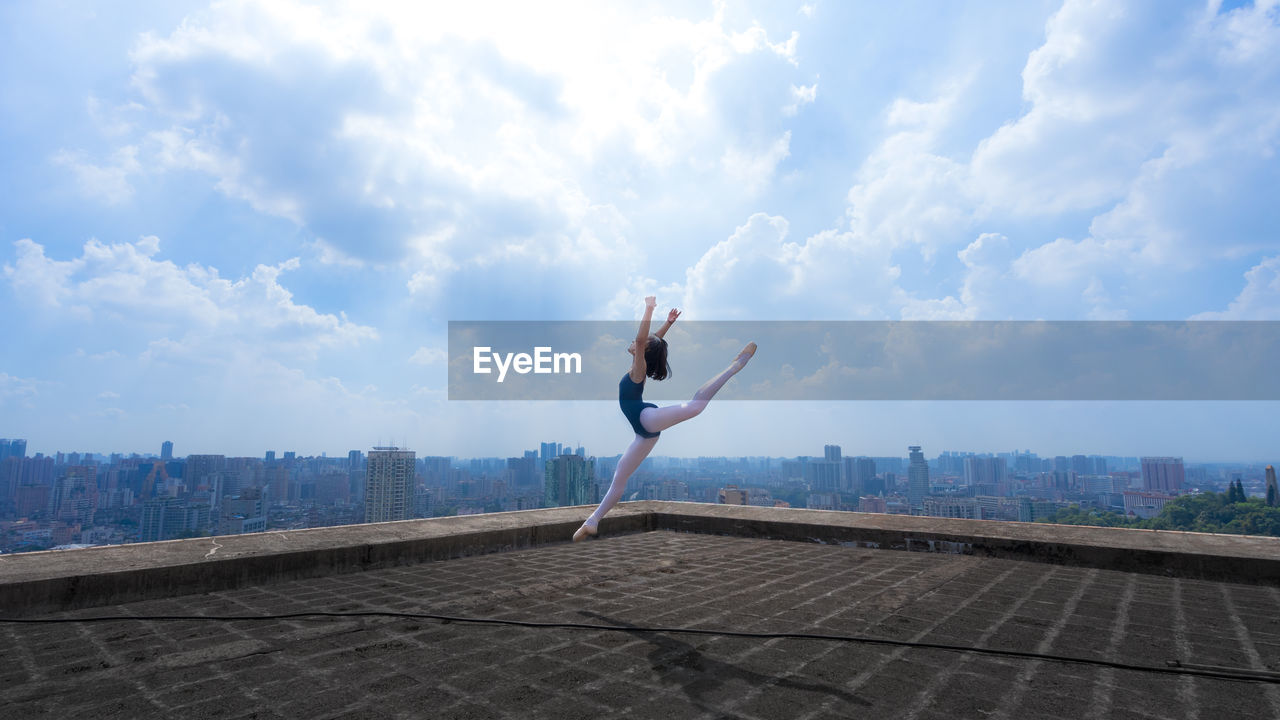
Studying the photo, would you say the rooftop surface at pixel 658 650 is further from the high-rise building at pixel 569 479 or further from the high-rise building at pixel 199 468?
the high-rise building at pixel 199 468

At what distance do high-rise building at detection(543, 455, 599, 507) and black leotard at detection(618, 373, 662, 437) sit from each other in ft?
22.8

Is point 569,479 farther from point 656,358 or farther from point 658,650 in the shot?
point 658,650

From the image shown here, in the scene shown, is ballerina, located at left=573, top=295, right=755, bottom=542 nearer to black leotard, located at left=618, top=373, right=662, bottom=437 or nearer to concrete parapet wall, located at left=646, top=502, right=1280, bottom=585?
black leotard, located at left=618, top=373, right=662, bottom=437

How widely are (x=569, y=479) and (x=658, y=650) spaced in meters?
11.3

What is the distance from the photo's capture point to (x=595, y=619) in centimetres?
488

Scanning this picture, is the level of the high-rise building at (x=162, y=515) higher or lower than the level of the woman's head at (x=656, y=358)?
lower

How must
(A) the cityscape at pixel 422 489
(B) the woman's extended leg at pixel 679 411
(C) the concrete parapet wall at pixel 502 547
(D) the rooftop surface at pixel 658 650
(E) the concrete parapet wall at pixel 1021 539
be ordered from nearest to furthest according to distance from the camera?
(D) the rooftop surface at pixel 658 650 < (C) the concrete parapet wall at pixel 502 547 < (B) the woman's extended leg at pixel 679 411 < (E) the concrete parapet wall at pixel 1021 539 < (A) the cityscape at pixel 422 489

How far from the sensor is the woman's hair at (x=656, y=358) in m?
6.42

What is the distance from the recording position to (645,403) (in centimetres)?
641

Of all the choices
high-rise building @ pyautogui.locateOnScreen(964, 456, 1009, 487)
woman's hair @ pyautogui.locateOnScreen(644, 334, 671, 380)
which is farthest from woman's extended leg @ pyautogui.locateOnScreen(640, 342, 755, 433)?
high-rise building @ pyautogui.locateOnScreen(964, 456, 1009, 487)

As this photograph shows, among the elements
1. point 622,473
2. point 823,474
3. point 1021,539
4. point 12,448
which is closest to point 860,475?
point 823,474

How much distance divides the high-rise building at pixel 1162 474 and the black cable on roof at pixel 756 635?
5193cm

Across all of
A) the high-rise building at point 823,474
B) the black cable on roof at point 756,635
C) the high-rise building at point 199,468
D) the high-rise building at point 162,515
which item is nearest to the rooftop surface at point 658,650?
the black cable on roof at point 756,635

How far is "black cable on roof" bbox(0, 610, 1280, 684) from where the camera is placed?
3.76m
